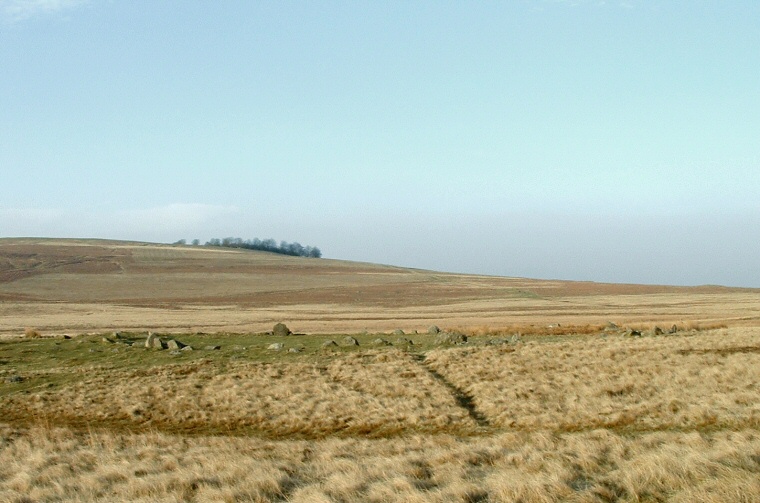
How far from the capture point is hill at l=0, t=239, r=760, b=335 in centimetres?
5384

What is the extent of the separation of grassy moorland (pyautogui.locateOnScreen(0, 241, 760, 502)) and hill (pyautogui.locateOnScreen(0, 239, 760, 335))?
843cm

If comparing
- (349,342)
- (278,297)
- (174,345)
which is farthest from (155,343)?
(278,297)

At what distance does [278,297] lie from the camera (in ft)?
290

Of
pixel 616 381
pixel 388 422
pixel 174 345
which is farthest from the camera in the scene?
pixel 174 345

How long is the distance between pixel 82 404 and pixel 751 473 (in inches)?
741

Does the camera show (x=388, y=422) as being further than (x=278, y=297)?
No

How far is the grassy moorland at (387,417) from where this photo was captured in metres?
9.59

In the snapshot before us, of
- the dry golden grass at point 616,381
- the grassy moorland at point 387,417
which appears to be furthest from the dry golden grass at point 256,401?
the dry golden grass at point 616,381

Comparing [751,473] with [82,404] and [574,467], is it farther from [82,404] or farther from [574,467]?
[82,404]

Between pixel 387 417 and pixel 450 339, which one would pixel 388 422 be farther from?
pixel 450 339

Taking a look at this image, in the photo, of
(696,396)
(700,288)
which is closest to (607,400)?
(696,396)

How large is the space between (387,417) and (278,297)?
70.7 metres

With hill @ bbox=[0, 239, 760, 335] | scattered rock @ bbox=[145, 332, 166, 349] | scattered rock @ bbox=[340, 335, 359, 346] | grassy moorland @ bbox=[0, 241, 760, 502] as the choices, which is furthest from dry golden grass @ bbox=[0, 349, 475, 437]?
hill @ bbox=[0, 239, 760, 335]

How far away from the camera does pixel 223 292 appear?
9325cm
